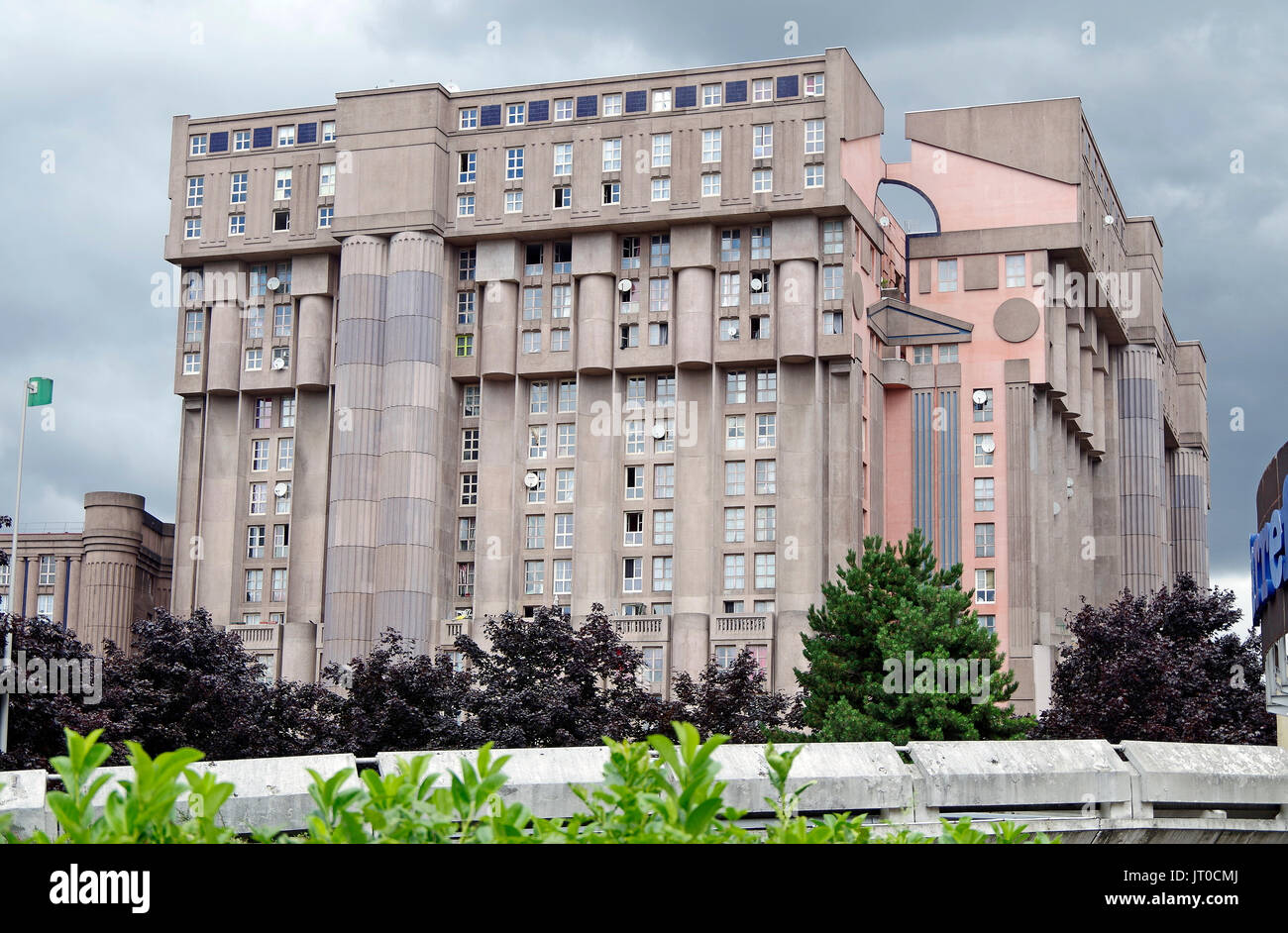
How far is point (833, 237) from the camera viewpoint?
8019 cm

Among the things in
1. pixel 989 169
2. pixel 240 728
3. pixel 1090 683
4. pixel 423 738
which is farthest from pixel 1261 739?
pixel 989 169

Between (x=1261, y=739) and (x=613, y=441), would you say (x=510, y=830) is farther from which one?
(x=613, y=441)

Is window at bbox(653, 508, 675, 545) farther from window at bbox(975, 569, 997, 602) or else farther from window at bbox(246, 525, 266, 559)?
window at bbox(246, 525, 266, 559)

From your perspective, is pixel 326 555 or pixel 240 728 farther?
pixel 326 555

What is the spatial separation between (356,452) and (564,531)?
10164 millimetres

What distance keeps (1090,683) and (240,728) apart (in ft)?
87.0

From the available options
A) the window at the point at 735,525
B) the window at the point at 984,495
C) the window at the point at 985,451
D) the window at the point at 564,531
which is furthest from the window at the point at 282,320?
the window at the point at 984,495

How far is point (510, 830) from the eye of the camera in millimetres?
6746

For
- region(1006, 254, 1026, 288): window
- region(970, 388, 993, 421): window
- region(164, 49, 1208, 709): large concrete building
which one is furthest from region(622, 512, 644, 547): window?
region(1006, 254, 1026, 288): window

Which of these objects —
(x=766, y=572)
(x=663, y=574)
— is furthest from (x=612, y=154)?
(x=766, y=572)

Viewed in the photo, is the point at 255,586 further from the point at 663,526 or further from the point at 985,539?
the point at 985,539

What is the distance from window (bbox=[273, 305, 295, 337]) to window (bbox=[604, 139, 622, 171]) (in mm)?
17414

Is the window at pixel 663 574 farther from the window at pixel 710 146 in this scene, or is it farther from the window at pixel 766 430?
the window at pixel 710 146
